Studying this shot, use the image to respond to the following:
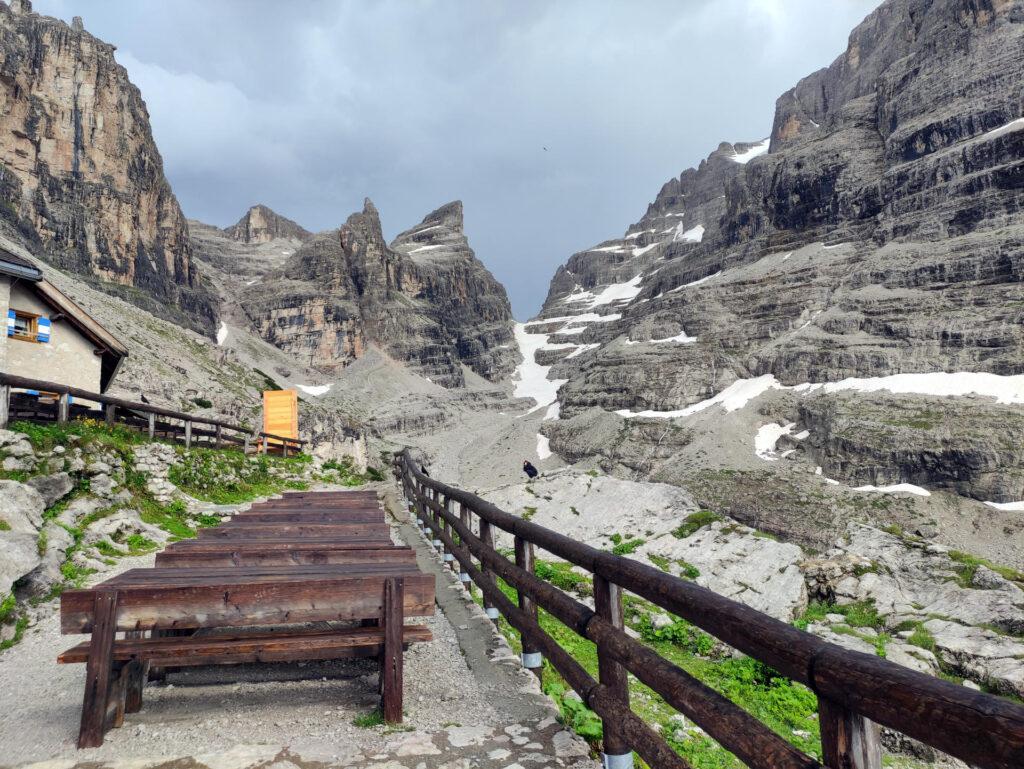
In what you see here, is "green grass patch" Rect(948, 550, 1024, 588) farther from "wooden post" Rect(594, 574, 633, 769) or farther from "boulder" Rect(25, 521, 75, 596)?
"boulder" Rect(25, 521, 75, 596)

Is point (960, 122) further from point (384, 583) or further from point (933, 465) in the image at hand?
point (384, 583)

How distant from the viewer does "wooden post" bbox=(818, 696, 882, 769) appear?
1.96m

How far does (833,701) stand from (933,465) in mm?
74794

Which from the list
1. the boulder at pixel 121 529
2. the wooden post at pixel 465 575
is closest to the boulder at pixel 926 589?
the wooden post at pixel 465 575

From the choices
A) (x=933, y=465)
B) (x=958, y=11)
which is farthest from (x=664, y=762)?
(x=958, y=11)

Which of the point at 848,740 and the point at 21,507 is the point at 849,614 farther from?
the point at 21,507

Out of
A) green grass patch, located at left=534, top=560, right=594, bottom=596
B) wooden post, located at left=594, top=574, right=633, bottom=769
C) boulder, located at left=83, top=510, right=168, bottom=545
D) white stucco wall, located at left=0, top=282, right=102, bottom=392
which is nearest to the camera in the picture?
wooden post, located at left=594, top=574, right=633, bottom=769

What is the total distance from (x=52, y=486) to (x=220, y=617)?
26.2 ft

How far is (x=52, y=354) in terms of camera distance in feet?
68.4

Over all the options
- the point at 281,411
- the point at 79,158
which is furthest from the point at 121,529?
the point at 79,158

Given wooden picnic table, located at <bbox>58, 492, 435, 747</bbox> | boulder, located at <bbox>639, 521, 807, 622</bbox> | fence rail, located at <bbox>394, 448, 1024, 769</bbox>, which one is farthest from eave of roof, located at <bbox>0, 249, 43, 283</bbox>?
boulder, located at <bbox>639, 521, 807, 622</bbox>

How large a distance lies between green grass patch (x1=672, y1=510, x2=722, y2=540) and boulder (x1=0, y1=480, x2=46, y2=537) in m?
20.7

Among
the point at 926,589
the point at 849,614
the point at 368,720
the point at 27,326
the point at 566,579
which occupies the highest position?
the point at 27,326

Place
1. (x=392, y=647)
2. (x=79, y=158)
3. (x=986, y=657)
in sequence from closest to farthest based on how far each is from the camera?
(x=392, y=647), (x=986, y=657), (x=79, y=158)
